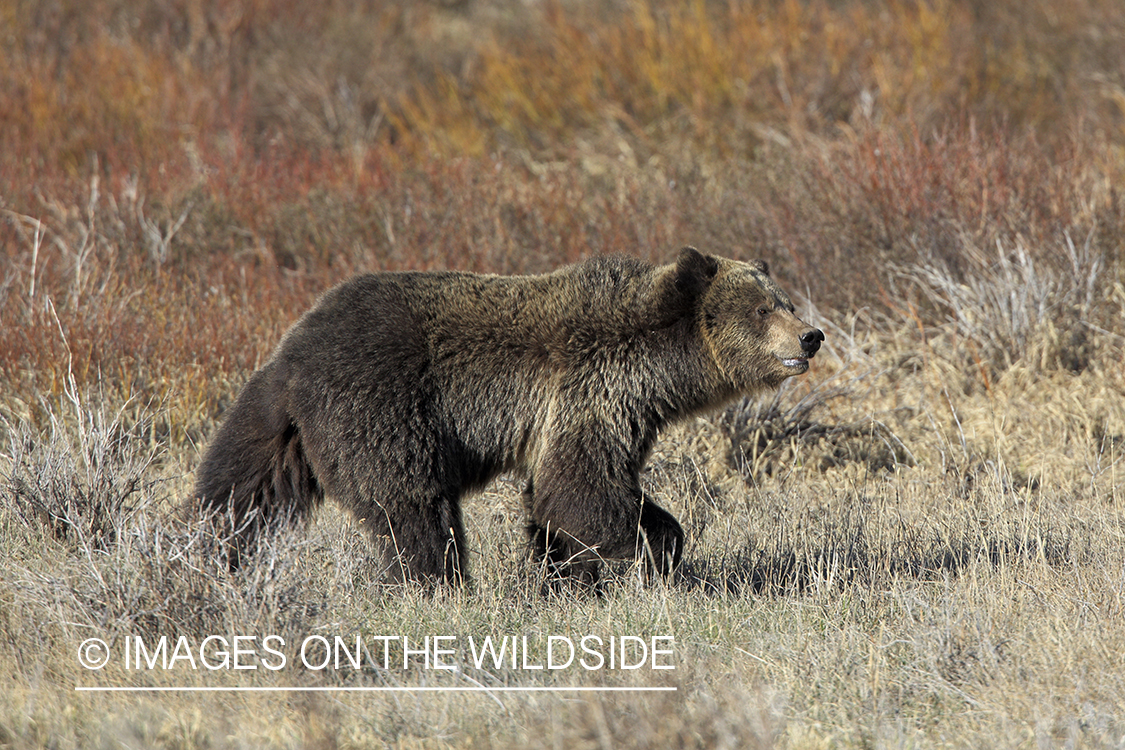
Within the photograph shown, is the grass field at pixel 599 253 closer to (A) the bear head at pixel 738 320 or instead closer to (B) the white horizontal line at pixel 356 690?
(B) the white horizontal line at pixel 356 690

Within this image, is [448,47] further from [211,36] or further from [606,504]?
[606,504]

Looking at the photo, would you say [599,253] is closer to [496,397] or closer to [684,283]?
[684,283]

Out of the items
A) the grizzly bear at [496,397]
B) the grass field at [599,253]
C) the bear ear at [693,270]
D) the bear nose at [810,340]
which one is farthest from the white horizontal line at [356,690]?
the bear ear at [693,270]

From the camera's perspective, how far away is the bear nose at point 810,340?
527cm

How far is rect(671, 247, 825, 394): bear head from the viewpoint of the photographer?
5410mm

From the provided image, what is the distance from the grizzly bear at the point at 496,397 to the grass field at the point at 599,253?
32cm

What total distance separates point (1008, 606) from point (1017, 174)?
237 inches

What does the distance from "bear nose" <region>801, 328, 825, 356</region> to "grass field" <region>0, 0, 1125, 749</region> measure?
3.43ft

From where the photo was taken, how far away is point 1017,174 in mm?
9617

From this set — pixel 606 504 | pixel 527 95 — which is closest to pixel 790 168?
pixel 527 95

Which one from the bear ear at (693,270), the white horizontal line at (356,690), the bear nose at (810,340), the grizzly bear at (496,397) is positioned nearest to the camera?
the white horizontal line at (356,690)

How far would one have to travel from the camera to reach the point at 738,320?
18.0 feet
